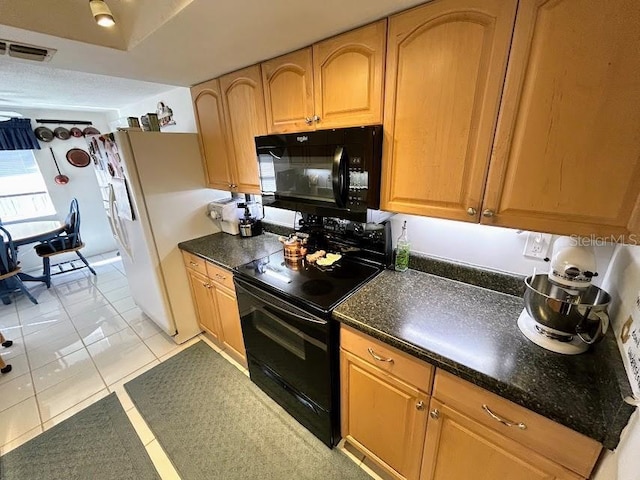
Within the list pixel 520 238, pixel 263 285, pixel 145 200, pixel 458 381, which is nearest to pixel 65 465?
pixel 263 285

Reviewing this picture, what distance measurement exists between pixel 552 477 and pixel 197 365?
213cm

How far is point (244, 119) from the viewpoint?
1702 millimetres

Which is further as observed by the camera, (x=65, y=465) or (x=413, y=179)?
(x=65, y=465)

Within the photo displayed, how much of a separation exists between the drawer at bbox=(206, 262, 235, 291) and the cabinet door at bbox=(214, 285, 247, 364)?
0.04 m

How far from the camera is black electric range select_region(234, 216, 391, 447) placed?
49.5 inches

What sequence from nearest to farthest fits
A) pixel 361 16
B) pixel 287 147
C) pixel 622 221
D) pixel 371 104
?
pixel 622 221, pixel 361 16, pixel 371 104, pixel 287 147

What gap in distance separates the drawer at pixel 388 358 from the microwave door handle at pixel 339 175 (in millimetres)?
609

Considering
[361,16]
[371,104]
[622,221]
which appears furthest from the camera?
[371,104]

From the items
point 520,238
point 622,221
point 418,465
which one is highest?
point 622,221

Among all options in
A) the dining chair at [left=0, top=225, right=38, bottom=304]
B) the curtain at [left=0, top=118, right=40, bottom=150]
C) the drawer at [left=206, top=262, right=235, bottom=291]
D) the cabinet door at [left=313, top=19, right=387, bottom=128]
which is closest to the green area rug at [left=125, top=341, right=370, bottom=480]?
the drawer at [left=206, top=262, right=235, bottom=291]

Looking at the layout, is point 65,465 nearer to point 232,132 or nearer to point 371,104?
point 232,132

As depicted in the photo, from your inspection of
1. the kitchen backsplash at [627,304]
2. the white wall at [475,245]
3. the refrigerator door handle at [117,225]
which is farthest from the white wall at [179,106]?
the kitchen backsplash at [627,304]

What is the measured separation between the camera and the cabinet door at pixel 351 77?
3.57ft

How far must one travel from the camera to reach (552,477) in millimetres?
777
